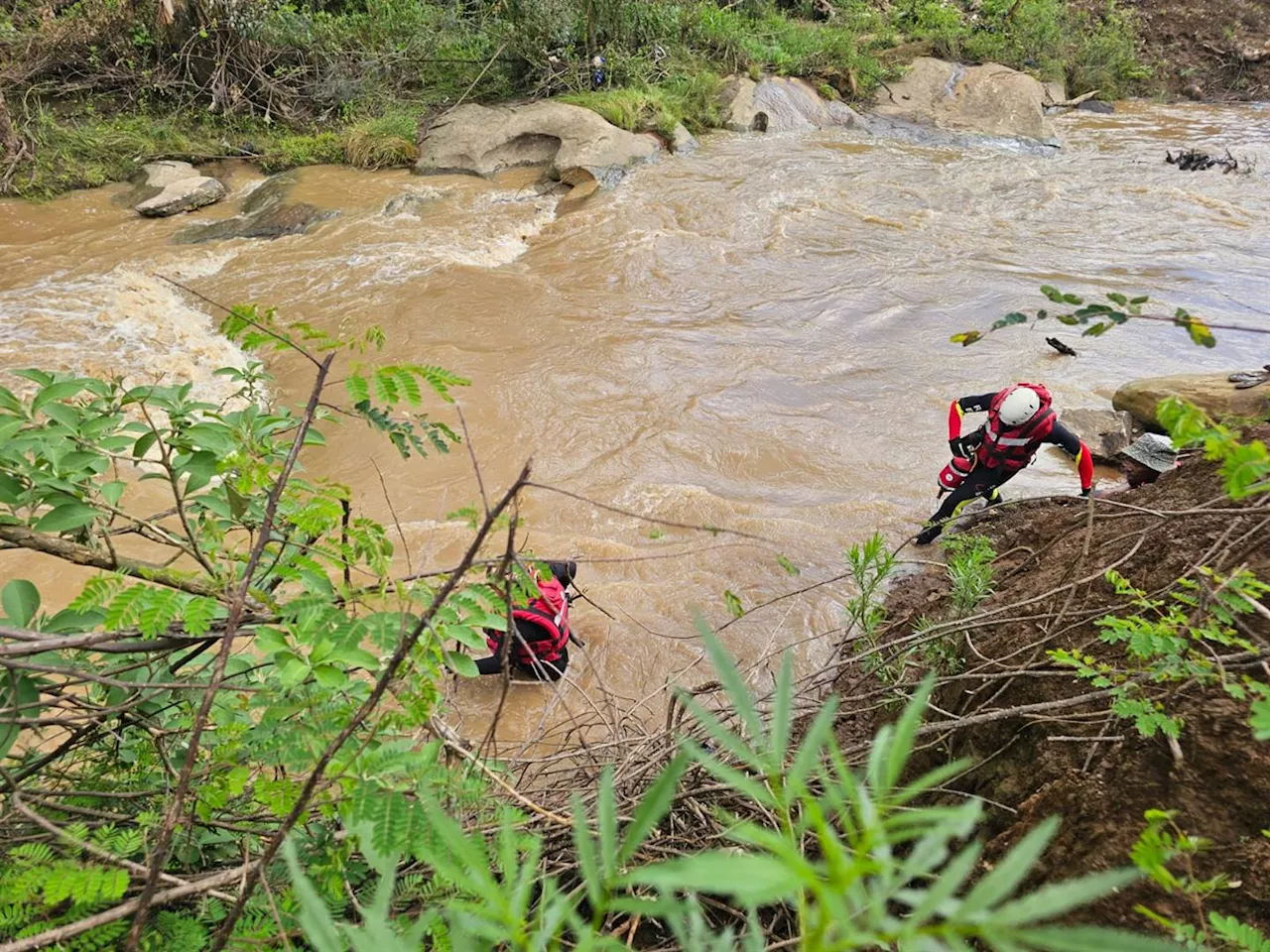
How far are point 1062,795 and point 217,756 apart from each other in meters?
1.85

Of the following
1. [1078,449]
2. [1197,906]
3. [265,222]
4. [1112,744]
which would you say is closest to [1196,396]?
[1078,449]

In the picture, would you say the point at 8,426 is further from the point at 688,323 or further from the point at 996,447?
the point at 688,323

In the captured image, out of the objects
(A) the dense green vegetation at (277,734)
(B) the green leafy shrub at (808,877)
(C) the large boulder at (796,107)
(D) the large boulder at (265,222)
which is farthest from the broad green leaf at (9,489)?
(C) the large boulder at (796,107)

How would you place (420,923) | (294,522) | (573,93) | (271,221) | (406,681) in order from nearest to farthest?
(420,923) → (406,681) → (294,522) → (271,221) → (573,93)

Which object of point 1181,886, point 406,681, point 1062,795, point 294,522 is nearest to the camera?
point 1181,886

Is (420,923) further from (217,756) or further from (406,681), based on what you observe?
(217,756)

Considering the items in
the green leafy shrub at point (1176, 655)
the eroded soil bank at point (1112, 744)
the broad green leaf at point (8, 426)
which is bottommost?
the eroded soil bank at point (1112, 744)

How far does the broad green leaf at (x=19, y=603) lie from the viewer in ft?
4.06

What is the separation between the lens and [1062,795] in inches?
65.9

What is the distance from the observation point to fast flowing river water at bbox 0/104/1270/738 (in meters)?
4.53

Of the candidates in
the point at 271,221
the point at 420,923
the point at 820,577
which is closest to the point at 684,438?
the point at 820,577

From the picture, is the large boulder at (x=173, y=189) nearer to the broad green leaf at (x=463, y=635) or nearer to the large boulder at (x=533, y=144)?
the large boulder at (x=533, y=144)

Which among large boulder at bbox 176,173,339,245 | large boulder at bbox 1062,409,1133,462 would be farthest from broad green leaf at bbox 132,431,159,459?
large boulder at bbox 176,173,339,245

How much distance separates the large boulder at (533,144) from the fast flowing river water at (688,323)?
48 centimetres
